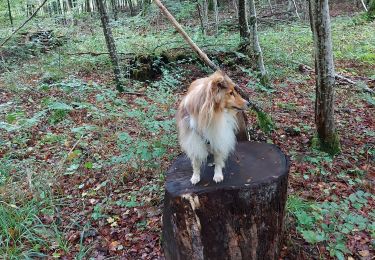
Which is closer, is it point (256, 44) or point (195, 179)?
point (195, 179)

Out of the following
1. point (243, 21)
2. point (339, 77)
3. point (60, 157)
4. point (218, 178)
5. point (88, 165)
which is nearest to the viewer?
point (218, 178)

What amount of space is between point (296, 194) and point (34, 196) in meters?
3.80

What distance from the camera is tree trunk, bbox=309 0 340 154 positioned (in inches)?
212

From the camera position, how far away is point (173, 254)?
3713mm

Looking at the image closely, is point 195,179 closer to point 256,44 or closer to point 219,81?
point 219,81

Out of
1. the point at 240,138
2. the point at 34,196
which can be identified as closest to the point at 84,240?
the point at 34,196

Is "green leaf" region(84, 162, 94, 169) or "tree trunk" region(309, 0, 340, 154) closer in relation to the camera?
"tree trunk" region(309, 0, 340, 154)

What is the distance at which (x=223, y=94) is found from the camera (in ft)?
10.8

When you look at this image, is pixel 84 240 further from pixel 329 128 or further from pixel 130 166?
pixel 329 128

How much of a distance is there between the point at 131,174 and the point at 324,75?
3621 mm

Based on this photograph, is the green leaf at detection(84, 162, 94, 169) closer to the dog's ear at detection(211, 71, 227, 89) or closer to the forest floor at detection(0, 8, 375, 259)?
the forest floor at detection(0, 8, 375, 259)

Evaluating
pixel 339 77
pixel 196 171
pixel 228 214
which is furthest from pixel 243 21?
pixel 228 214

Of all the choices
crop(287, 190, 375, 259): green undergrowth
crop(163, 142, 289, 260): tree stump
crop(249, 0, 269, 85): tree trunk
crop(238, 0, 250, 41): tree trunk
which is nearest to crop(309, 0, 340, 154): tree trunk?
crop(287, 190, 375, 259): green undergrowth

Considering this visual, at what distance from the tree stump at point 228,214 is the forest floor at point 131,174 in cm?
53
